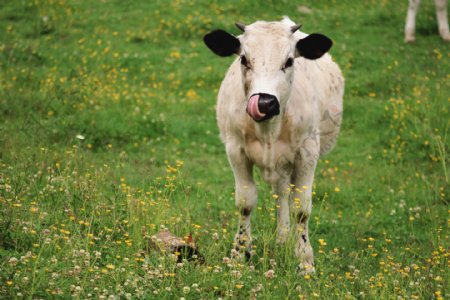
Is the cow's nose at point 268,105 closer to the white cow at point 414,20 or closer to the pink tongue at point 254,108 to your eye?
the pink tongue at point 254,108

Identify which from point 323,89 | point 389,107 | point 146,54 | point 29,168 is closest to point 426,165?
point 389,107

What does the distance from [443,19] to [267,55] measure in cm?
1279

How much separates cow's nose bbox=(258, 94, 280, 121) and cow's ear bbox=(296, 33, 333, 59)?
3.57ft

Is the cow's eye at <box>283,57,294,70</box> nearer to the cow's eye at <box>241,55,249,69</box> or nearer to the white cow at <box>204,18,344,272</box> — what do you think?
the white cow at <box>204,18,344,272</box>

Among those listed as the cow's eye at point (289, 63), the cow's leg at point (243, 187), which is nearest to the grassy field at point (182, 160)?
the cow's leg at point (243, 187)

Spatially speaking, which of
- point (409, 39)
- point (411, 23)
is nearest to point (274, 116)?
point (409, 39)

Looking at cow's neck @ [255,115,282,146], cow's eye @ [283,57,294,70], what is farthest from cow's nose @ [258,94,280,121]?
cow's neck @ [255,115,282,146]

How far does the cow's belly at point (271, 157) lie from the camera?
7.18m

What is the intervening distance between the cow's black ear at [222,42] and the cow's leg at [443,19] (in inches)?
482

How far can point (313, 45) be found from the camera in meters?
7.15

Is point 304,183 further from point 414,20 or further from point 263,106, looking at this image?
point 414,20

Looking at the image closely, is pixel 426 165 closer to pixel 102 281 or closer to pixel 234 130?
pixel 234 130

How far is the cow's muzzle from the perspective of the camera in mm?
6172

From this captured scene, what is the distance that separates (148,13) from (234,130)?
11983 millimetres
